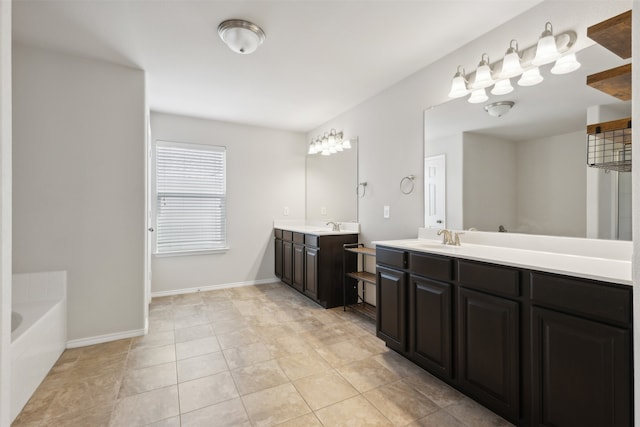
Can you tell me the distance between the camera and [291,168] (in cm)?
505

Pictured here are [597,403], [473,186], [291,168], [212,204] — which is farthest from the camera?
[291,168]

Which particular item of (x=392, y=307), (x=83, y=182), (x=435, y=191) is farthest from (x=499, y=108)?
(x=83, y=182)

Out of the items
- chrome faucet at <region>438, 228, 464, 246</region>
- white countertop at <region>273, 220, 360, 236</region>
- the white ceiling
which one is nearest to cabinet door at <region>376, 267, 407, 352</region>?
chrome faucet at <region>438, 228, 464, 246</region>

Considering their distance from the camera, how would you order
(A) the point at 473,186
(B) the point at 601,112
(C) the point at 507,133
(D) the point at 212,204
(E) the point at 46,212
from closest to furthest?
1. (B) the point at 601,112
2. (C) the point at 507,133
3. (A) the point at 473,186
4. (E) the point at 46,212
5. (D) the point at 212,204

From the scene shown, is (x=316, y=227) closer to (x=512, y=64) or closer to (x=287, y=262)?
(x=287, y=262)

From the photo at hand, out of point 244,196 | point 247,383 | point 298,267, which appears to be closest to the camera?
point 247,383

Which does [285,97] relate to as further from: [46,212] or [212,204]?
[46,212]

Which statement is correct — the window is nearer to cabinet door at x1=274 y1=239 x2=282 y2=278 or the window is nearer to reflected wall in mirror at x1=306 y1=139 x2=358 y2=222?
cabinet door at x1=274 y1=239 x2=282 y2=278

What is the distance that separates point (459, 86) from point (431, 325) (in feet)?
5.84

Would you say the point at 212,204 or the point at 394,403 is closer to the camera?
the point at 394,403

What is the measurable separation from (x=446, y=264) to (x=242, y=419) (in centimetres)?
153

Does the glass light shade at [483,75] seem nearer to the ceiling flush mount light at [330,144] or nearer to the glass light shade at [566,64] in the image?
the glass light shade at [566,64]

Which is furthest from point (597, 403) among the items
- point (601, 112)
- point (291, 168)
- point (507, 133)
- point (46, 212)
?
point (291, 168)

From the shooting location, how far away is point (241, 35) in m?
2.25
